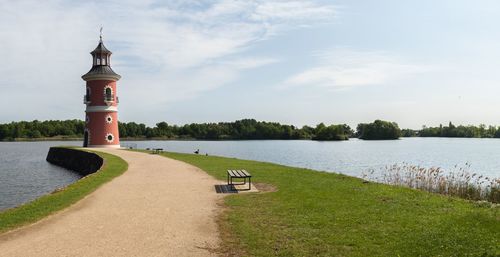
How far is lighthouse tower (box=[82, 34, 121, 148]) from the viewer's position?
142ft

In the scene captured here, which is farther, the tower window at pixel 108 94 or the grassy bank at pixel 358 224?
the tower window at pixel 108 94

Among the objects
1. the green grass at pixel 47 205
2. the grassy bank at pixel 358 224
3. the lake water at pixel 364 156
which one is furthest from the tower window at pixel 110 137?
the grassy bank at pixel 358 224

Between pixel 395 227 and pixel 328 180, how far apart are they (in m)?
8.56

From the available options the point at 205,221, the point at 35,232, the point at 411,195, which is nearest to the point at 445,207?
the point at 411,195

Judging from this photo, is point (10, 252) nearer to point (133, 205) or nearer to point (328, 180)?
point (133, 205)

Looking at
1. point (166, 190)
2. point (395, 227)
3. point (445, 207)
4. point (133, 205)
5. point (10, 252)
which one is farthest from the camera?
point (166, 190)

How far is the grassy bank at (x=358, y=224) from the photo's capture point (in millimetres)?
8070

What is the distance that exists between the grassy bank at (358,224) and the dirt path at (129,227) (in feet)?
2.31

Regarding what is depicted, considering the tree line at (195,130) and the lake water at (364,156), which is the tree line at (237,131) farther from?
the lake water at (364,156)

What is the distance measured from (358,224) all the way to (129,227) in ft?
17.3

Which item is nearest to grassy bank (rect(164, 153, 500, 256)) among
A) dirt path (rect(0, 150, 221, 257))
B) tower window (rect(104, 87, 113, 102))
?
dirt path (rect(0, 150, 221, 257))

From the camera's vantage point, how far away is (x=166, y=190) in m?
15.6

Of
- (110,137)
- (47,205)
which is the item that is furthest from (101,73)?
(47,205)

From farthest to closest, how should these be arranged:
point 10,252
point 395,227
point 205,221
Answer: point 205,221
point 395,227
point 10,252
